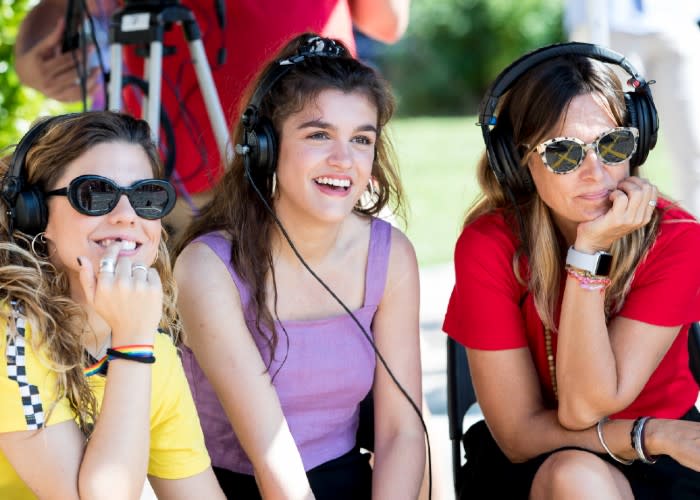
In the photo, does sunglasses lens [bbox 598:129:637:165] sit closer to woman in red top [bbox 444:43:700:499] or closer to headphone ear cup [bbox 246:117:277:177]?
woman in red top [bbox 444:43:700:499]

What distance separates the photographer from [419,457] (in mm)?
2641

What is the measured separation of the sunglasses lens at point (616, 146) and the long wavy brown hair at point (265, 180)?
59 centimetres

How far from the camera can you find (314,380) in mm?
2598

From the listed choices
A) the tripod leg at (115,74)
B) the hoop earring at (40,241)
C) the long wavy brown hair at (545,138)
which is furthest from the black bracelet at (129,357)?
the tripod leg at (115,74)

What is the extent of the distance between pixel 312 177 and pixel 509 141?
498 mm

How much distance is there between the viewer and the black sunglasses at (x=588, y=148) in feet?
8.18

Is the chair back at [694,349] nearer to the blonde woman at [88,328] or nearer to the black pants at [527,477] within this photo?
the black pants at [527,477]

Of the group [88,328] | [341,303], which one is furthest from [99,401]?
[341,303]

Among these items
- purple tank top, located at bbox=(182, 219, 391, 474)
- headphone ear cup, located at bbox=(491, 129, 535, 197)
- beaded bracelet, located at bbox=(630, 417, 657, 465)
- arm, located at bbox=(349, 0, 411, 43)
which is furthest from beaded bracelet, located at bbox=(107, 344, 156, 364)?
arm, located at bbox=(349, 0, 411, 43)

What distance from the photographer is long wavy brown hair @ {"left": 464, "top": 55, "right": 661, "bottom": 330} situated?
2.55 metres

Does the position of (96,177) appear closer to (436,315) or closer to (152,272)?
(152,272)

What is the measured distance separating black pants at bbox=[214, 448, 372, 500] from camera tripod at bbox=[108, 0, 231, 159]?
1.05 m

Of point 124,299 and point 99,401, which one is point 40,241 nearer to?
point 124,299


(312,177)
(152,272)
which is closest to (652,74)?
(312,177)
